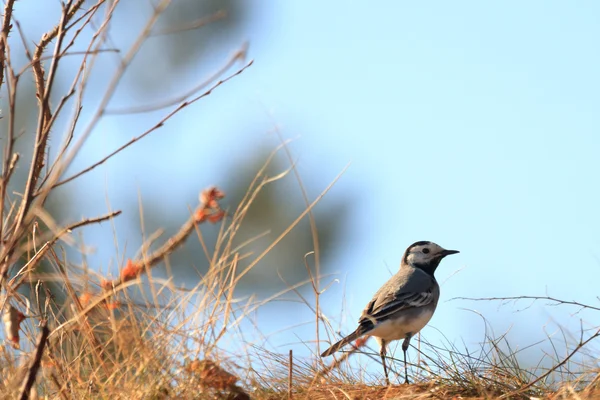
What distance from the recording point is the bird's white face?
7.02 meters

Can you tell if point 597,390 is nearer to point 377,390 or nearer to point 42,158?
point 377,390

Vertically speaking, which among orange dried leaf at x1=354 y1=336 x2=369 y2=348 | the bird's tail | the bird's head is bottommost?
orange dried leaf at x1=354 y1=336 x2=369 y2=348

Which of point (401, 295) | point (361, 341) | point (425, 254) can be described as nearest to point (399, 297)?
point (401, 295)

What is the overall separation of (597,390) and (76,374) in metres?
2.14

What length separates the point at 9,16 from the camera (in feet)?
10.7

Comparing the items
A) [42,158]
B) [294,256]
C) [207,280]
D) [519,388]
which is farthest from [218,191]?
[294,256]

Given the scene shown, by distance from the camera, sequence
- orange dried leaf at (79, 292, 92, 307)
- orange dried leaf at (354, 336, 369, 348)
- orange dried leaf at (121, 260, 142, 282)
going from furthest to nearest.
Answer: orange dried leaf at (354, 336, 369, 348) < orange dried leaf at (79, 292, 92, 307) < orange dried leaf at (121, 260, 142, 282)

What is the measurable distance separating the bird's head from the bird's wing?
0.52m

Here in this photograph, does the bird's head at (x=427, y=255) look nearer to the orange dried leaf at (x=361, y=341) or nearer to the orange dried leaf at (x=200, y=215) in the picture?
the orange dried leaf at (x=361, y=341)

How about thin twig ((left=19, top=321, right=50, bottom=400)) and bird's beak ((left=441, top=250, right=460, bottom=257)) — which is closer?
thin twig ((left=19, top=321, right=50, bottom=400))

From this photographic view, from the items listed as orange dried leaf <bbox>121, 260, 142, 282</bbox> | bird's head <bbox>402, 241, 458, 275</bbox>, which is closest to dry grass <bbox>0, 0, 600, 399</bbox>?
orange dried leaf <bbox>121, 260, 142, 282</bbox>

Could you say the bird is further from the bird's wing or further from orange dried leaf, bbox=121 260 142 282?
orange dried leaf, bbox=121 260 142 282

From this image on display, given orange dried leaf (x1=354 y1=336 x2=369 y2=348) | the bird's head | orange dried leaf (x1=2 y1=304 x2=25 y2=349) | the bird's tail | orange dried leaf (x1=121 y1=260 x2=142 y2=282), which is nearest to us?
orange dried leaf (x1=2 y1=304 x2=25 y2=349)

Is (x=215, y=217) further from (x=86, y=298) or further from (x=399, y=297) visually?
(x=399, y=297)
